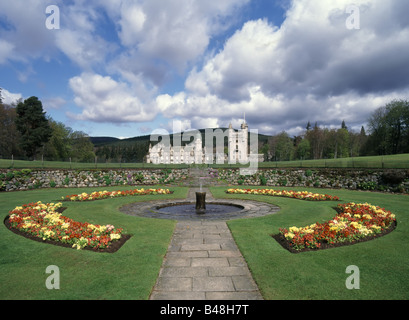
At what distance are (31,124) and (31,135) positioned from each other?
2.58 meters

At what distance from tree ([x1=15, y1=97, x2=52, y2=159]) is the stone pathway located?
44.4 meters

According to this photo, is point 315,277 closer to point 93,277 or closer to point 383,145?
point 93,277

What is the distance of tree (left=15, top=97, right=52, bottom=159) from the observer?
41.1 metres

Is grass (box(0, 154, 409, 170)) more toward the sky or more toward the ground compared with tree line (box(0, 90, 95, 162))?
more toward the ground

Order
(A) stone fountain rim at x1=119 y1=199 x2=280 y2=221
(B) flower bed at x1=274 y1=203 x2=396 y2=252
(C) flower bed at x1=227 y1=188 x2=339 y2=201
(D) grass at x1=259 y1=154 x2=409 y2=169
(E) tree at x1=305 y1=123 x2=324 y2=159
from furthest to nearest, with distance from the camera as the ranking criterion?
(E) tree at x1=305 y1=123 x2=324 y2=159 → (D) grass at x1=259 y1=154 x2=409 y2=169 → (C) flower bed at x1=227 y1=188 x2=339 y2=201 → (A) stone fountain rim at x1=119 y1=199 x2=280 y2=221 → (B) flower bed at x1=274 y1=203 x2=396 y2=252

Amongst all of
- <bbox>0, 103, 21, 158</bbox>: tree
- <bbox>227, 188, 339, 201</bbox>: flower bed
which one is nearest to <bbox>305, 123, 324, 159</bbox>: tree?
<bbox>227, 188, 339, 201</bbox>: flower bed

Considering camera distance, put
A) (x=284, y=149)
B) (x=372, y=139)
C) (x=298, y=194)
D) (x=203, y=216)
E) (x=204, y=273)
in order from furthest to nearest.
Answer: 1. (x=284, y=149)
2. (x=372, y=139)
3. (x=298, y=194)
4. (x=203, y=216)
5. (x=204, y=273)

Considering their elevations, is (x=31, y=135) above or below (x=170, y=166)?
above

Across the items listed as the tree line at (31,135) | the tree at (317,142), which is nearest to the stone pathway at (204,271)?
the tree line at (31,135)

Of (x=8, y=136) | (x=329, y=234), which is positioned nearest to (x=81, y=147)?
(x=8, y=136)

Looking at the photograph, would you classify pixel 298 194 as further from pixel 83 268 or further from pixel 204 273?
pixel 83 268

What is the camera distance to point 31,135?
41.2 metres

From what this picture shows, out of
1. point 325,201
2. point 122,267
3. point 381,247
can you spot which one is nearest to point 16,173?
point 122,267

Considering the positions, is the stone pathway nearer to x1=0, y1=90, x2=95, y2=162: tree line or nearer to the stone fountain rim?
the stone fountain rim
